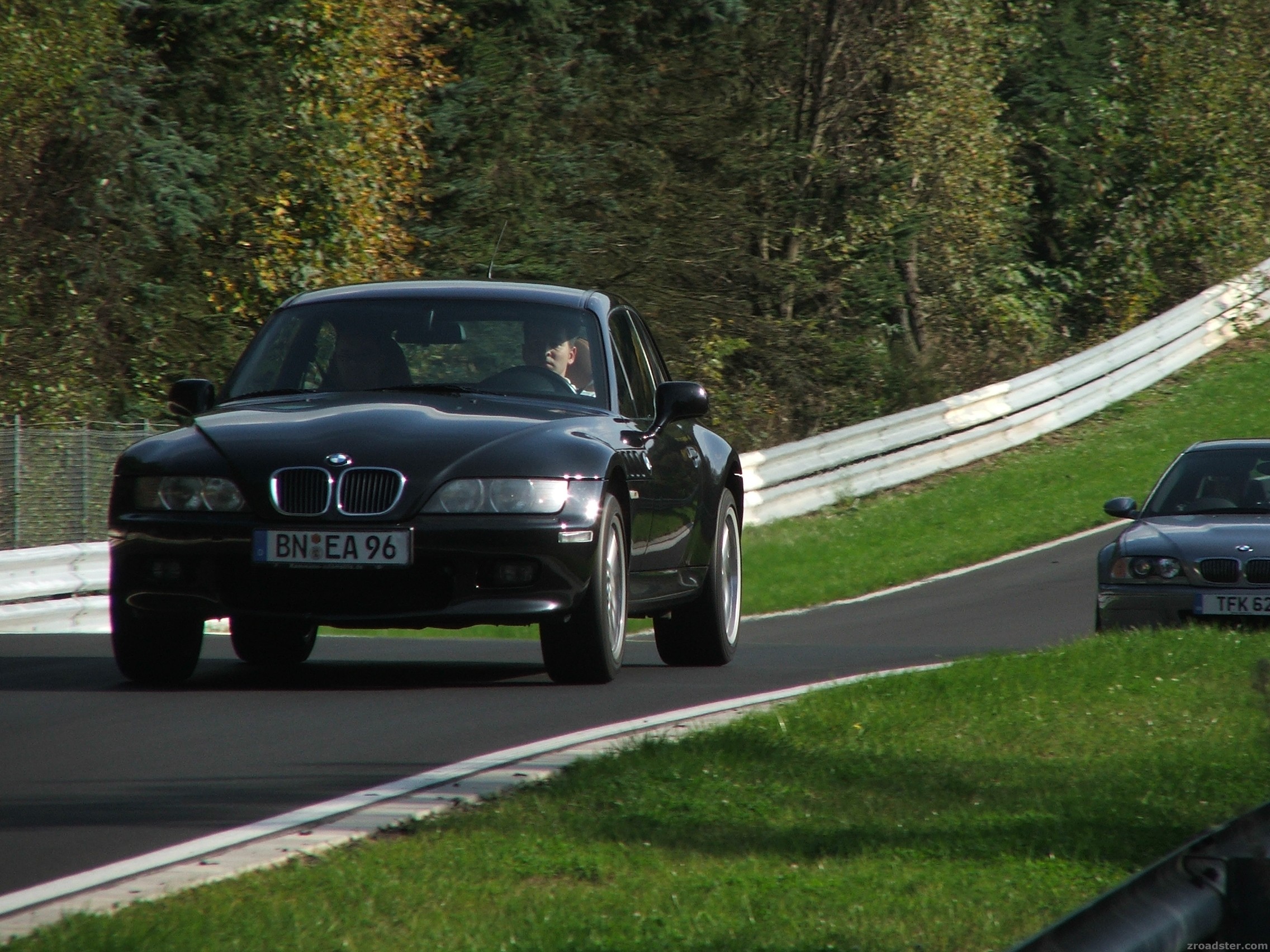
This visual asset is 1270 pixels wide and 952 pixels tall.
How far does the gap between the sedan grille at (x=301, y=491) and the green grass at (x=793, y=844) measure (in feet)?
6.69

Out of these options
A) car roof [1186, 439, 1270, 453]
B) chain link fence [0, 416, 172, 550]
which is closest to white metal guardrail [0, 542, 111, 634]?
chain link fence [0, 416, 172, 550]

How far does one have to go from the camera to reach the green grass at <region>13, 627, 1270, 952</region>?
4289 millimetres

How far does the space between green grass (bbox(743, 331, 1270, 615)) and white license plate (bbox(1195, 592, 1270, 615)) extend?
6.55 meters

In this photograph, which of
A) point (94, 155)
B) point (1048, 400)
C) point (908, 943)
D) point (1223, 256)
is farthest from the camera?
point (1223, 256)

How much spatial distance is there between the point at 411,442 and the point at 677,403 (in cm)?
191

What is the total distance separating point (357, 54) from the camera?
84.9 ft

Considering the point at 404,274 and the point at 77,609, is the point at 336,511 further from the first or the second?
the point at 404,274

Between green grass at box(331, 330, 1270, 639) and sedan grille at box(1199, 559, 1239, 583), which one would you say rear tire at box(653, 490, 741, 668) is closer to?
sedan grille at box(1199, 559, 1239, 583)

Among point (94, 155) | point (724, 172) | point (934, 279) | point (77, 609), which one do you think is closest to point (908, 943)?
point (77, 609)

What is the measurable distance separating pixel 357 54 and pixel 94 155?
367 centimetres

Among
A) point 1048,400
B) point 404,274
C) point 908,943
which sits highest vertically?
point 908,943

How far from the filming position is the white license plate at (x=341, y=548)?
26.9ft

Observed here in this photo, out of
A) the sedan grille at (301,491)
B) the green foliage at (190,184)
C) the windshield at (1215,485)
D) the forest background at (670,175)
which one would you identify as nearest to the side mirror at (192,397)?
the sedan grille at (301,491)

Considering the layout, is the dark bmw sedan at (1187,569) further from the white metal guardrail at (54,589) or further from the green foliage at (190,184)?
the green foliage at (190,184)
